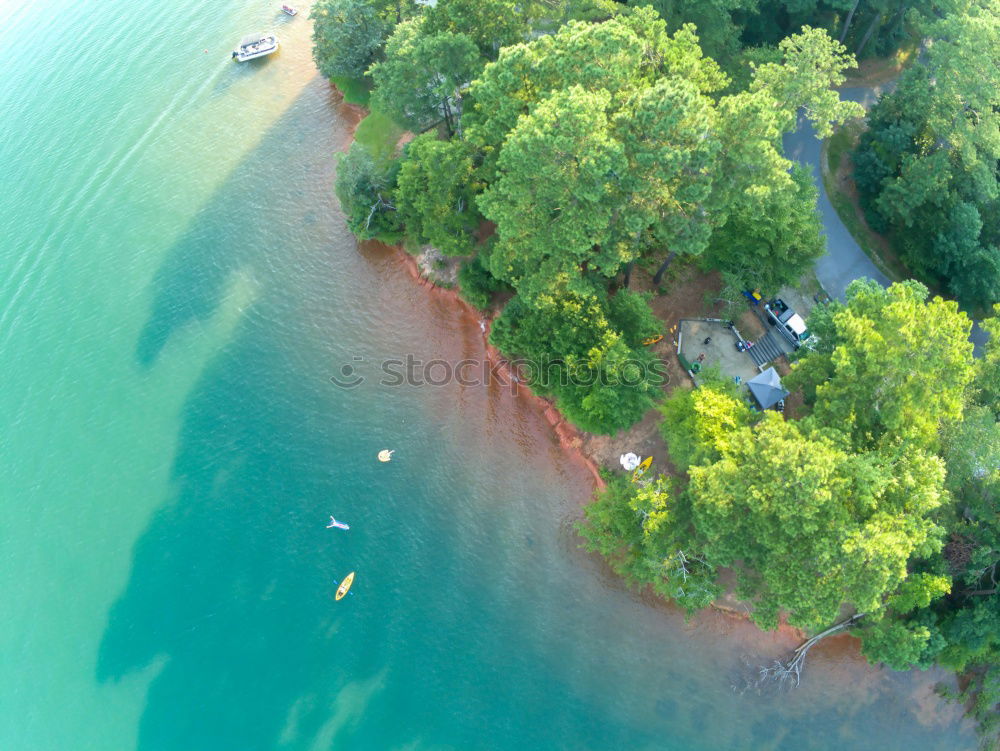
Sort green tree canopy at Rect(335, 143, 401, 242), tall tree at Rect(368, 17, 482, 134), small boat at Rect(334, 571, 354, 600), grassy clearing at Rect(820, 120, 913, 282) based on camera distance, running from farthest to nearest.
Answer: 1. green tree canopy at Rect(335, 143, 401, 242)
2. grassy clearing at Rect(820, 120, 913, 282)
3. tall tree at Rect(368, 17, 482, 134)
4. small boat at Rect(334, 571, 354, 600)

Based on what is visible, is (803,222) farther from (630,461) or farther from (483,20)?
(483,20)

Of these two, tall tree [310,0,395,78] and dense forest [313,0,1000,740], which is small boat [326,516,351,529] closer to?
dense forest [313,0,1000,740]

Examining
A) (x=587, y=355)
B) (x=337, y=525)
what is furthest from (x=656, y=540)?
(x=337, y=525)

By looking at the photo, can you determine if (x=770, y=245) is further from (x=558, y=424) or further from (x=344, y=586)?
(x=344, y=586)

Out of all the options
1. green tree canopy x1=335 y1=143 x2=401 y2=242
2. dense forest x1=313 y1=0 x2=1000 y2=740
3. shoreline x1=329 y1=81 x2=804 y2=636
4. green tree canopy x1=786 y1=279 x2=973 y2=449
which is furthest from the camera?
green tree canopy x1=335 y1=143 x2=401 y2=242

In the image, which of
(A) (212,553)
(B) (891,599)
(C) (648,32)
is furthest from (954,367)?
(A) (212,553)

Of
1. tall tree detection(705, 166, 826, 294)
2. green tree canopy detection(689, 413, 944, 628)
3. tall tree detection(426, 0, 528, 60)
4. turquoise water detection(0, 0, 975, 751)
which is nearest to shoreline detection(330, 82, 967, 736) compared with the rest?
turquoise water detection(0, 0, 975, 751)

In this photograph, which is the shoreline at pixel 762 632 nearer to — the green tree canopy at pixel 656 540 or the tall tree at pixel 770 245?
the green tree canopy at pixel 656 540
